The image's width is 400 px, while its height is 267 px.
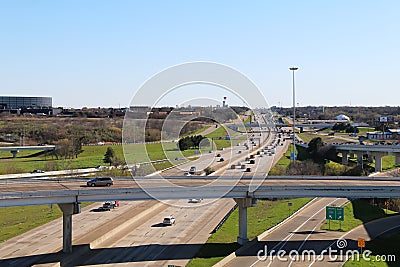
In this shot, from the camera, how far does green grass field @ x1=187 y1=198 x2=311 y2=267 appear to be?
3164 cm

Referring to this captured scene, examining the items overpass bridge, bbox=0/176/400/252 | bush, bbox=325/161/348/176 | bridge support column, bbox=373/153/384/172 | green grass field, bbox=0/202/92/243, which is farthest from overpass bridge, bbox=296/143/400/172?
green grass field, bbox=0/202/92/243

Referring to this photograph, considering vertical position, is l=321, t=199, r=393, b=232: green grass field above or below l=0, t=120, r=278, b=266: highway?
above

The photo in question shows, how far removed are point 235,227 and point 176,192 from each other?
9.59 m

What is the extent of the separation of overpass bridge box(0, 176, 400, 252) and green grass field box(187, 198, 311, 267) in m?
1.78

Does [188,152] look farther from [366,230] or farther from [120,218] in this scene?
[366,230]

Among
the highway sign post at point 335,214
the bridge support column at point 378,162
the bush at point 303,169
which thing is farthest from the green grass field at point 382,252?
the bridge support column at point 378,162

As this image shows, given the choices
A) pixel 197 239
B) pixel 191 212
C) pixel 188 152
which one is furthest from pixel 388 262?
pixel 188 152

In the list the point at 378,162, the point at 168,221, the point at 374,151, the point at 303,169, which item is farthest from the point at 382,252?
the point at 374,151

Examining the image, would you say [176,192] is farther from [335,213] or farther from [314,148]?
[314,148]

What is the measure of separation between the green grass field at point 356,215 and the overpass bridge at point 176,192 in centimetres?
337

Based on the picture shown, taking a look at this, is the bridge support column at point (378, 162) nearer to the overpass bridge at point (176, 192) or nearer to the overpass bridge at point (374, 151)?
the overpass bridge at point (374, 151)

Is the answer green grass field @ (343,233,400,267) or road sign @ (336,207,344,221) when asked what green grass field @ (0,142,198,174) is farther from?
green grass field @ (343,233,400,267)

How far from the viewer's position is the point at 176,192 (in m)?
32.4

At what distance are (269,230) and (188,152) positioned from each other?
659 inches
